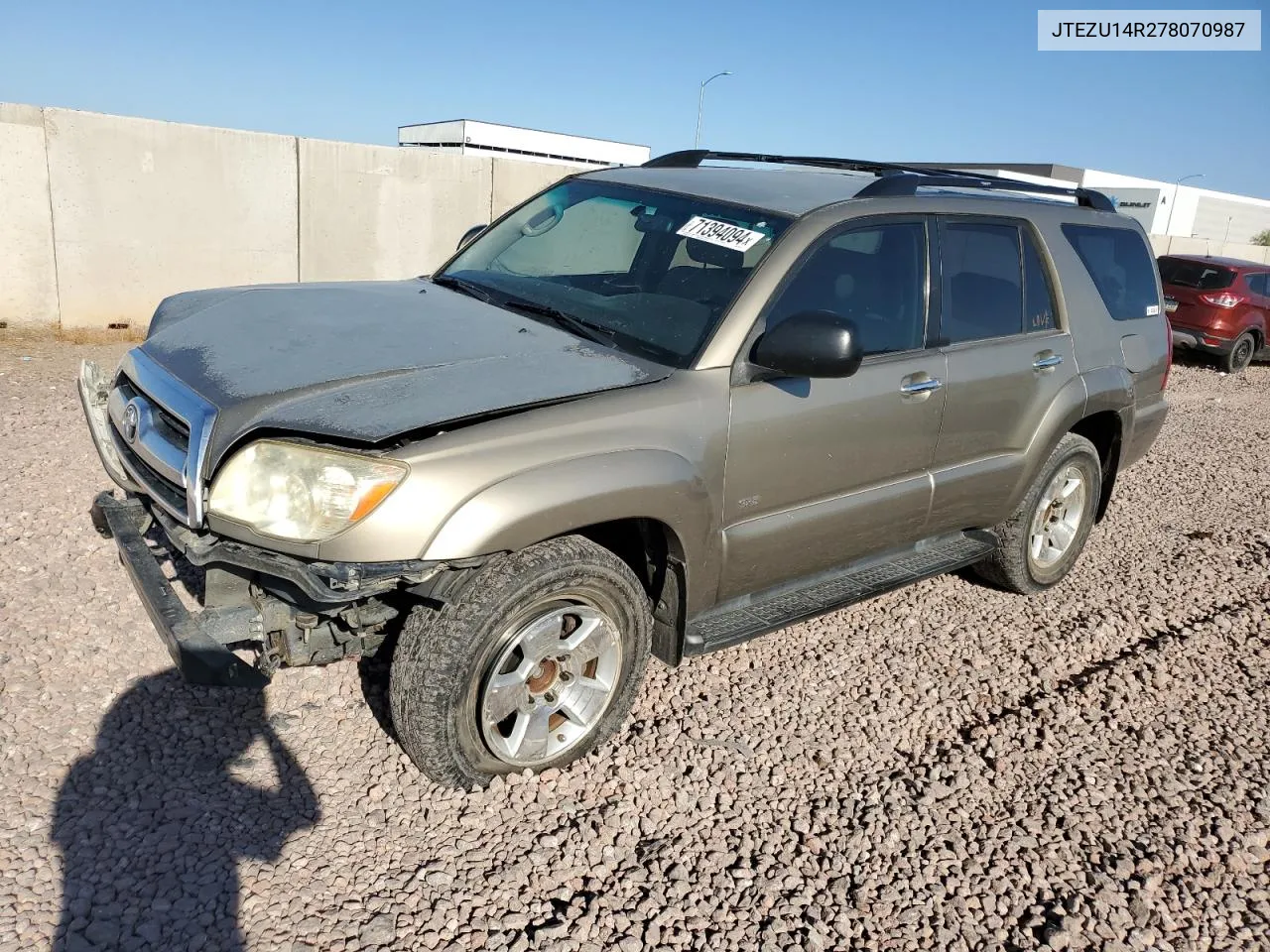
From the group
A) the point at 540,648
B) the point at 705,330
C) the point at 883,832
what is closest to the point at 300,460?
the point at 540,648

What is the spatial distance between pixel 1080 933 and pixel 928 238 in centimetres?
257

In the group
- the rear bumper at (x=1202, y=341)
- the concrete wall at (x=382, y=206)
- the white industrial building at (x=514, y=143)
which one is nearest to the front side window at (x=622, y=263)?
the concrete wall at (x=382, y=206)

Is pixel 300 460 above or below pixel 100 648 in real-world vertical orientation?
above

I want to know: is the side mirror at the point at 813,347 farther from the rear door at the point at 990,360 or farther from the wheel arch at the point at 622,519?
the rear door at the point at 990,360

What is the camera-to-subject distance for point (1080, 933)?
2.68 m

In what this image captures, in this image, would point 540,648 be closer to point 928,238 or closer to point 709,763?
point 709,763

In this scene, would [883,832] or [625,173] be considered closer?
[883,832]

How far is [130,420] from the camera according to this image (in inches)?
121

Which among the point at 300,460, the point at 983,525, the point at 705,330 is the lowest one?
the point at 983,525

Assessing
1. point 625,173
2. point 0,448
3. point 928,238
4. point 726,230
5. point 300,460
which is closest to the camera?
point 300,460

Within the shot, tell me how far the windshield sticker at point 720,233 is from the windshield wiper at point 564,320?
56cm

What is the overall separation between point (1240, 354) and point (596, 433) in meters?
14.9

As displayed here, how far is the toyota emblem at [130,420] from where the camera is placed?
3051mm

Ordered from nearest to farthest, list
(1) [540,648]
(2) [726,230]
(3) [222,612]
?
(3) [222,612], (1) [540,648], (2) [726,230]
